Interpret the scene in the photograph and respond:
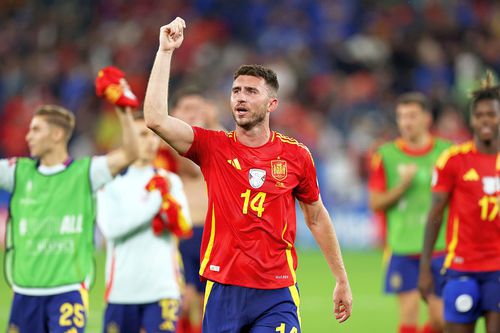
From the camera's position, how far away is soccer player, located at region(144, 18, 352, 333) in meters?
6.35

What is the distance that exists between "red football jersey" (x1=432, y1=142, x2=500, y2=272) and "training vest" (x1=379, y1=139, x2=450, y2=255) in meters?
2.38

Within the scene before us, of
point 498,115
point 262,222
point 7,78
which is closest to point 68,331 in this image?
point 262,222

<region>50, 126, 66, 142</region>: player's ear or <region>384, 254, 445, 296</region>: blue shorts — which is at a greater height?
<region>50, 126, 66, 142</region>: player's ear

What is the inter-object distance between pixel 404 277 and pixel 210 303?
4.97 meters

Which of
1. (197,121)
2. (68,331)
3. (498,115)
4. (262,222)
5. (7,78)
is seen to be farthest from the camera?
(7,78)

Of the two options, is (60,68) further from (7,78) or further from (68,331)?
(68,331)

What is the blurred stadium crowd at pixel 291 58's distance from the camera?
22.6 m

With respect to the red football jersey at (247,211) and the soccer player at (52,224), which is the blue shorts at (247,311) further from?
the soccer player at (52,224)

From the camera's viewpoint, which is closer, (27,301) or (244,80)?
(244,80)

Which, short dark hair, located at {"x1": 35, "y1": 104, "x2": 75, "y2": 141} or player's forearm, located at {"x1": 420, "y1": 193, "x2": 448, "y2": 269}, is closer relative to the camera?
short dark hair, located at {"x1": 35, "y1": 104, "x2": 75, "y2": 141}

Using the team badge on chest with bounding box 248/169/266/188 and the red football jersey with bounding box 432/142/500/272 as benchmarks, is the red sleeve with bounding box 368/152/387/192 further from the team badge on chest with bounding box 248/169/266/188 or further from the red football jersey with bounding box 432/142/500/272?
the team badge on chest with bounding box 248/169/266/188

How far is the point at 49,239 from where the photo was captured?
800 centimetres

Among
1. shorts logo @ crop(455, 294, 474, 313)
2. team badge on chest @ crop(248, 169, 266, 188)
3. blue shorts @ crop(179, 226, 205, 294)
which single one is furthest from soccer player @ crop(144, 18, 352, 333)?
blue shorts @ crop(179, 226, 205, 294)

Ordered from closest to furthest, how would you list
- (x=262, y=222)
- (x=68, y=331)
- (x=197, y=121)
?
(x=262, y=222)
(x=68, y=331)
(x=197, y=121)
